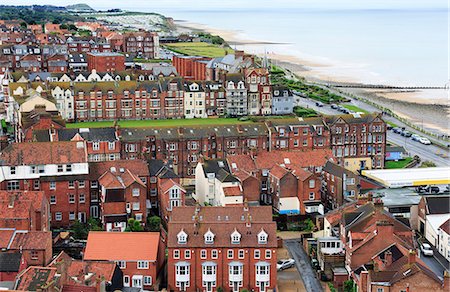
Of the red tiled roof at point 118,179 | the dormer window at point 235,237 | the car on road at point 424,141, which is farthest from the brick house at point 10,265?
the car on road at point 424,141

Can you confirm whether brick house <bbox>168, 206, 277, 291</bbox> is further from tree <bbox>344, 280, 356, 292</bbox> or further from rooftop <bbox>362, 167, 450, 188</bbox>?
rooftop <bbox>362, 167, 450, 188</bbox>

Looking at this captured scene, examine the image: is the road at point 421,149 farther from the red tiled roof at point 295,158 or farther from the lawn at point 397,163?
the red tiled roof at point 295,158

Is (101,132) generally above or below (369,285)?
above

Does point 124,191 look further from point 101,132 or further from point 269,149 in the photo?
point 269,149

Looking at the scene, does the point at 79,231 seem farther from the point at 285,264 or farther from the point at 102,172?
the point at 285,264

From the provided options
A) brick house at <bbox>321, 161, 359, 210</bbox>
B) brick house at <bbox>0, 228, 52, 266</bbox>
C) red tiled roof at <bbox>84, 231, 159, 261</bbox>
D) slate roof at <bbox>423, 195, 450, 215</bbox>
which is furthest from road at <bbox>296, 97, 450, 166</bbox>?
brick house at <bbox>0, 228, 52, 266</bbox>

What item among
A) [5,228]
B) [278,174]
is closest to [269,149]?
[278,174]

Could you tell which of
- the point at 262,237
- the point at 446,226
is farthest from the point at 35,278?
the point at 446,226
